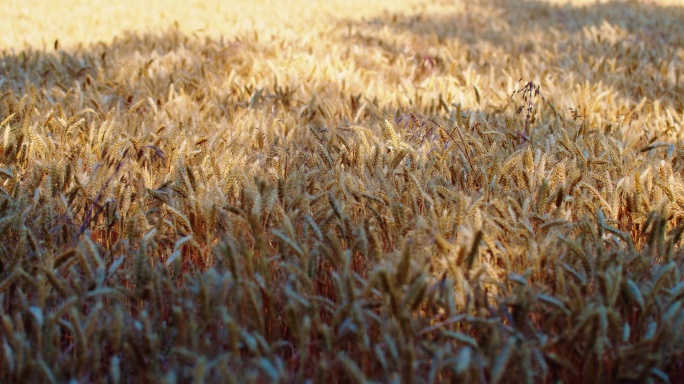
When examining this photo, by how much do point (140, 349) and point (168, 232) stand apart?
0.73 metres

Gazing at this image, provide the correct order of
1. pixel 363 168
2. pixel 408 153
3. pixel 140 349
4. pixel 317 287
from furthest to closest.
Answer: pixel 408 153
pixel 363 168
pixel 317 287
pixel 140 349

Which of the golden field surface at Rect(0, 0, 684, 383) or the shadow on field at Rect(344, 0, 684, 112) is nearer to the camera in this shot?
the golden field surface at Rect(0, 0, 684, 383)

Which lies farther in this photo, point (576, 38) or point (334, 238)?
point (576, 38)

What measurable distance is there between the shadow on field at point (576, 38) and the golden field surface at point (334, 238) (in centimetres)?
30

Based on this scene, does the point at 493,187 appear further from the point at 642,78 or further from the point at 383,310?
the point at 642,78

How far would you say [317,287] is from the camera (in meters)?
1.71

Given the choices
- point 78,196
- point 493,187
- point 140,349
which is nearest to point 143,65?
point 78,196

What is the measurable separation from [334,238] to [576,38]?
5.56 meters

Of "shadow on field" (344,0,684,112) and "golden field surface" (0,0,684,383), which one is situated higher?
"shadow on field" (344,0,684,112)

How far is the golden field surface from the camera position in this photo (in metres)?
1.34

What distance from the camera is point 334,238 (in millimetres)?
1578

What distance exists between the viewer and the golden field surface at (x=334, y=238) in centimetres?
134

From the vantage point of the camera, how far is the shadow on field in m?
4.49

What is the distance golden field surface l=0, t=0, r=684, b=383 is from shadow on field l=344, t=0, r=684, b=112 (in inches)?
11.7
